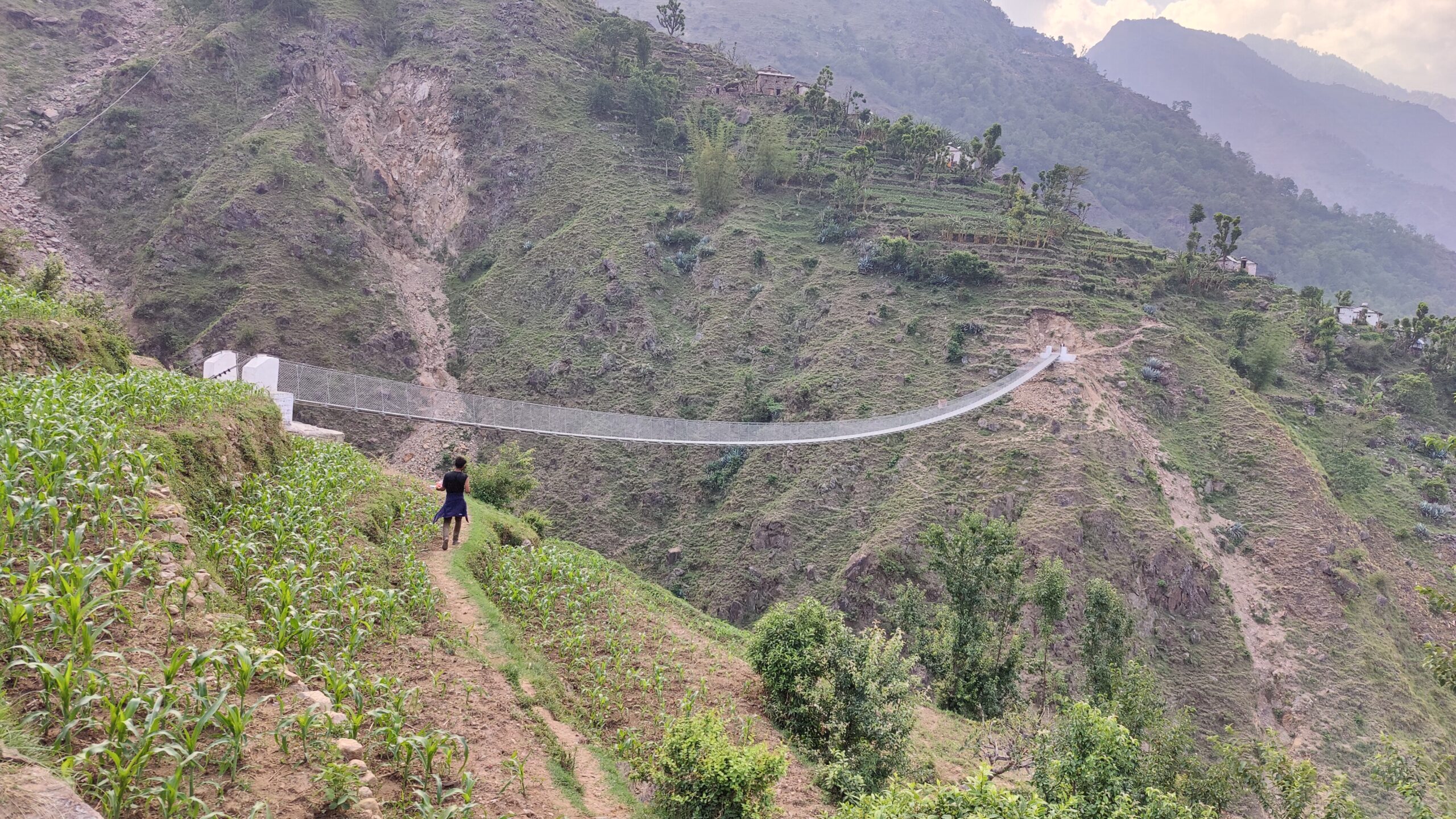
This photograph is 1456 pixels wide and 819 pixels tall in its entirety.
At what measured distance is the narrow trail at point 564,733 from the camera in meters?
5.59

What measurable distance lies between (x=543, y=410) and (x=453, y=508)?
11.3 m

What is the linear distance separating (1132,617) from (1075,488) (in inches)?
148

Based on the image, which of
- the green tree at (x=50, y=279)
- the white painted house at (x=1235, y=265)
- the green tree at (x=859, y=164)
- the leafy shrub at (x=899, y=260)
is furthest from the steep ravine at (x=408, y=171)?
the white painted house at (x=1235, y=265)

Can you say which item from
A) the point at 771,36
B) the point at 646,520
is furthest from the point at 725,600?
the point at 771,36

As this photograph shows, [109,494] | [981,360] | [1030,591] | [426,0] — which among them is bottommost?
[1030,591]

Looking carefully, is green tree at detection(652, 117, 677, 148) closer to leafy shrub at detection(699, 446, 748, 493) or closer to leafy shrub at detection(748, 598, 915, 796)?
leafy shrub at detection(699, 446, 748, 493)

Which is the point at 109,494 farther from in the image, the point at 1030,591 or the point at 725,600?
the point at 725,600

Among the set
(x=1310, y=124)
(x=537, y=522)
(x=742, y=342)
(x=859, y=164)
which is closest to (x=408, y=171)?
(x=742, y=342)

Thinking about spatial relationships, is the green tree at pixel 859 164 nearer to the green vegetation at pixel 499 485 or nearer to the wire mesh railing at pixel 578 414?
the wire mesh railing at pixel 578 414

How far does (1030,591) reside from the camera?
47.3 ft

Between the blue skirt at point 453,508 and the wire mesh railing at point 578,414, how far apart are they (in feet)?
31.9

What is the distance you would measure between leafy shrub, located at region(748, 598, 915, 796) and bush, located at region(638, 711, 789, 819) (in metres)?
1.71

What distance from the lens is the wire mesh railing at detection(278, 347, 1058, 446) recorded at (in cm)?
1836

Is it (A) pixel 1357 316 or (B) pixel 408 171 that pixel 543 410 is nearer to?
(B) pixel 408 171
